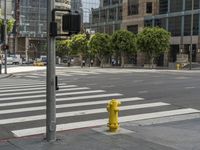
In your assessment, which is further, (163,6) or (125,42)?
(163,6)

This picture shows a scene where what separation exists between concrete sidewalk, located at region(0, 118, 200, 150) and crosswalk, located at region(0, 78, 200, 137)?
1219 millimetres

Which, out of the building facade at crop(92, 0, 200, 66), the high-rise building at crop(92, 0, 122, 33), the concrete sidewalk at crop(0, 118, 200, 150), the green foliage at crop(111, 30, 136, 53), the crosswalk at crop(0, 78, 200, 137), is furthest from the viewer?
the high-rise building at crop(92, 0, 122, 33)

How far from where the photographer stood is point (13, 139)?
10.6 metres

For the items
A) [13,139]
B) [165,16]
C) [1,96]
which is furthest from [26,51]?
[13,139]

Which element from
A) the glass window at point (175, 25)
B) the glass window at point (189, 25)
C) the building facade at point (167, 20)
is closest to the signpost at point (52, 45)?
the building facade at point (167, 20)

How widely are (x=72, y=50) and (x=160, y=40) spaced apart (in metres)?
31.9

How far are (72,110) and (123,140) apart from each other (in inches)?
213

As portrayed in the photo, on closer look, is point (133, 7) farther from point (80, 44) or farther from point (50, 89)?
point (50, 89)

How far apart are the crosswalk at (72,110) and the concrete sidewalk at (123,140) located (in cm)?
122

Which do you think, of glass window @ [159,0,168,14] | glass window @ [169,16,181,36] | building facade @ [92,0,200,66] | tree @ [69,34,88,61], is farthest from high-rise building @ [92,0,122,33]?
glass window @ [169,16,181,36]

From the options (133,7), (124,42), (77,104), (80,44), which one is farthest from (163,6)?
(77,104)

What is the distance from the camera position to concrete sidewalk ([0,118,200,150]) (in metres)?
9.43

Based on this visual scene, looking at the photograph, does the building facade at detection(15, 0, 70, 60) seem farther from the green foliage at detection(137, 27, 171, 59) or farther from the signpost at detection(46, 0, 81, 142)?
the signpost at detection(46, 0, 81, 142)

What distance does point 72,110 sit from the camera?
50.1 ft
